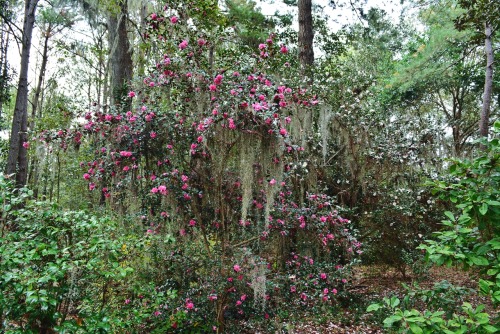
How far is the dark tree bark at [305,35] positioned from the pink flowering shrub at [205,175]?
220 centimetres

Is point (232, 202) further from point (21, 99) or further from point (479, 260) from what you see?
point (21, 99)

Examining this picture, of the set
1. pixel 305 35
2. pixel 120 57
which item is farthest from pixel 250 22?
pixel 120 57

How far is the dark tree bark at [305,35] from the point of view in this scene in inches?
219

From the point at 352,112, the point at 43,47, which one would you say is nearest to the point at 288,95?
the point at 352,112

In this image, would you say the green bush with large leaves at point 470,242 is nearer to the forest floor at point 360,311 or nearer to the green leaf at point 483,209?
the green leaf at point 483,209

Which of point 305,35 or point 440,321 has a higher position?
point 305,35

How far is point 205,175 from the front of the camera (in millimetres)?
3328

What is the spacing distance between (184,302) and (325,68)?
171 inches

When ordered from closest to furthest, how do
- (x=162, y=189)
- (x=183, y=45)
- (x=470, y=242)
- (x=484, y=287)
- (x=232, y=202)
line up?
(x=484, y=287) < (x=470, y=242) < (x=162, y=189) < (x=183, y=45) < (x=232, y=202)

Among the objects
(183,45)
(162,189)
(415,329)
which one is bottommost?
(415,329)

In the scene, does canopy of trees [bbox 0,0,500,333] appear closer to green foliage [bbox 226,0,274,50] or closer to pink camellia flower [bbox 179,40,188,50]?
pink camellia flower [bbox 179,40,188,50]

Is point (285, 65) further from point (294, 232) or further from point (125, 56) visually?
point (125, 56)

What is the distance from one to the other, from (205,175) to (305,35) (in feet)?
11.6

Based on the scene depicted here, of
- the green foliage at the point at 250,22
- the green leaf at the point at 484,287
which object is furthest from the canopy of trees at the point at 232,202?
the green foliage at the point at 250,22
